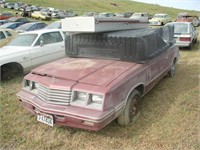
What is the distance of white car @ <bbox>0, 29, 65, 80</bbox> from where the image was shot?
647 centimetres

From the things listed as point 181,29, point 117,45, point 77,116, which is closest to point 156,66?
point 117,45

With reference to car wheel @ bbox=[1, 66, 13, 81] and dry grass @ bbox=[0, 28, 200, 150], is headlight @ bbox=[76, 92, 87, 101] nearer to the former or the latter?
dry grass @ bbox=[0, 28, 200, 150]

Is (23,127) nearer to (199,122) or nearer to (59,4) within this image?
(199,122)

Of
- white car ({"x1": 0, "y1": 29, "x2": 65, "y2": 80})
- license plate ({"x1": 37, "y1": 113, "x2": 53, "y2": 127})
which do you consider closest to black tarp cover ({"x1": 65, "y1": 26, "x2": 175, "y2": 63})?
license plate ({"x1": 37, "y1": 113, "x2": 53, "y2": 127})

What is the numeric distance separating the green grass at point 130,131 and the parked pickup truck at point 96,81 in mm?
328

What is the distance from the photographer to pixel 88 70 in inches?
158

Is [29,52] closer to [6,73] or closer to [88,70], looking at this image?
[6,73]

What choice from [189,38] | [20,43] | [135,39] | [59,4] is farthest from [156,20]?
[59,4]

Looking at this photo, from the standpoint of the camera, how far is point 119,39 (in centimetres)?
440

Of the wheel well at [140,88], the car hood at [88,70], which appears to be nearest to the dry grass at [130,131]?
the wheel well at [140,88]

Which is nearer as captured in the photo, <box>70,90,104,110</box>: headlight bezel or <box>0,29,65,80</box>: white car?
<box>70,90,104,110</box>: headlight bezel

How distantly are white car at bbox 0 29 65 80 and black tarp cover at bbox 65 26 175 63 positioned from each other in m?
2.02

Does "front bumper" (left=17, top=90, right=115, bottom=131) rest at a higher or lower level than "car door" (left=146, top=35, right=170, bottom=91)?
lower

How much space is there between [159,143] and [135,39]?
1.90 m
